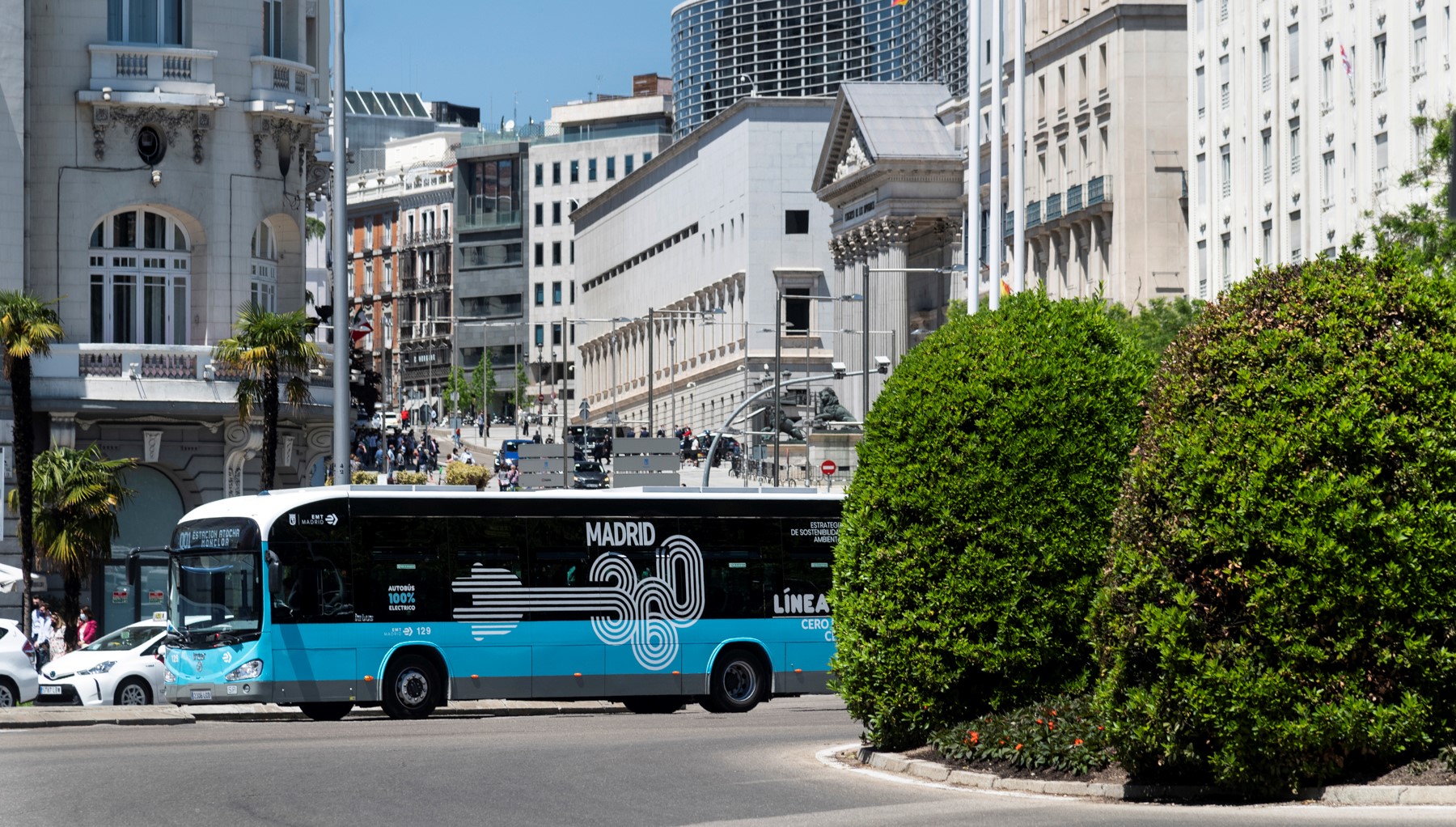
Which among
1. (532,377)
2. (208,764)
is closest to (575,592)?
(208,764)

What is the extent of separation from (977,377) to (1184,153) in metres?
66.8

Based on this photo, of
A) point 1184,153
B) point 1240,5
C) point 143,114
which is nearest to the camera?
point 143,114

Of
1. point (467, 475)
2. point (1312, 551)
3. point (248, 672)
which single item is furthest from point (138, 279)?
point (1312, 551)

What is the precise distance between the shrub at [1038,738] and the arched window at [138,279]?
3097 centimetres

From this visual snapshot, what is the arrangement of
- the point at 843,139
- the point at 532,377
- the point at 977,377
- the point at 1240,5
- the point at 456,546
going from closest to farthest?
the point at 977,377 → the point at 456,546 → the point at 1240,5 → the point at 843,139 → the point at 532,377

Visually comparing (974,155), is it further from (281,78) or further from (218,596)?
(281,78)

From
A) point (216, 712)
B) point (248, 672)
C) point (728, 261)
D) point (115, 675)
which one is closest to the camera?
point (248, 672)

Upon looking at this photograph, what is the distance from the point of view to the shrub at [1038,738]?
17656 millimetres

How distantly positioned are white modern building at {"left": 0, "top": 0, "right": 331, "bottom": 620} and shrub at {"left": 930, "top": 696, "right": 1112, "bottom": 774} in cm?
2970

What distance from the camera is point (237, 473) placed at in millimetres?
47625

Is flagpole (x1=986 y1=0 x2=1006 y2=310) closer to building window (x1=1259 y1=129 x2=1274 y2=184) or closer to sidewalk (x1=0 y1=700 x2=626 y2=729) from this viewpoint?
A: sidewalk (x1=0 y1=700 x2=626 y2=729)

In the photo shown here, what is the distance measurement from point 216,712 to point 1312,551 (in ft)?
69.0

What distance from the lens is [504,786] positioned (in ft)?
62.0

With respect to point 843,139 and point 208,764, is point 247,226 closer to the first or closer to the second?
point 208,764
